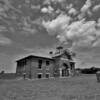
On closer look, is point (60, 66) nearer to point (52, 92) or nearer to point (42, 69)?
point (42, 69)

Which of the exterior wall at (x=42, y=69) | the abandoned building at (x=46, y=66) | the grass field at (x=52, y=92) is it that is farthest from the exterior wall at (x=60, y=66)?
the grass field at (x=52, y=92)

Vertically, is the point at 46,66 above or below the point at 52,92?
above

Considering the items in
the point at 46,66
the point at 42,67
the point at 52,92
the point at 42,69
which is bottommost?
the point at 52,92

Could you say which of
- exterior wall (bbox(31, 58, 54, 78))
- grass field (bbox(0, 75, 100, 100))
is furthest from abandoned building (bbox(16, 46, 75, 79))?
grass field (bbox(0, 75, 100, 100))

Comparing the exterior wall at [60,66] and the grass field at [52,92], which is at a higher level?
the exterior wall at [60,66]

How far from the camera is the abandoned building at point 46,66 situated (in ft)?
88.5

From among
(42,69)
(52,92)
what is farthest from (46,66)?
(52,92)

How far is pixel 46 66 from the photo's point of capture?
29.7 metres

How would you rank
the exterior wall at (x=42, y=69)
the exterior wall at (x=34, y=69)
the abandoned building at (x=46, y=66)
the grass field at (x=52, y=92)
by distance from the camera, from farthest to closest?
the abandoned building at (x=46, y=66) < the exterior wall at (x=42, y=69) < the exterior wall at (x=34, y=69) < the grass field at (x=52, y=92)

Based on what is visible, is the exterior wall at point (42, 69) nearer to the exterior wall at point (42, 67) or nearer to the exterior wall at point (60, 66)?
the exterior wall at point (42, 67)

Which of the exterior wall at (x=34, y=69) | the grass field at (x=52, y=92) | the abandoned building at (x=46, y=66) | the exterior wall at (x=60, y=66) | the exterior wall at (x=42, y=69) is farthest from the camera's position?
the exterior wall at (x=60, y=66)

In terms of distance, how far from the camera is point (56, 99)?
263 inches

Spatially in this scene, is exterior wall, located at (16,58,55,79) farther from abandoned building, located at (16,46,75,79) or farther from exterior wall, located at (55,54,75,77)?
exterior wall, located at (55,54,75,77)

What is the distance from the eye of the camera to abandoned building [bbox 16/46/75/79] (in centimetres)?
2698
